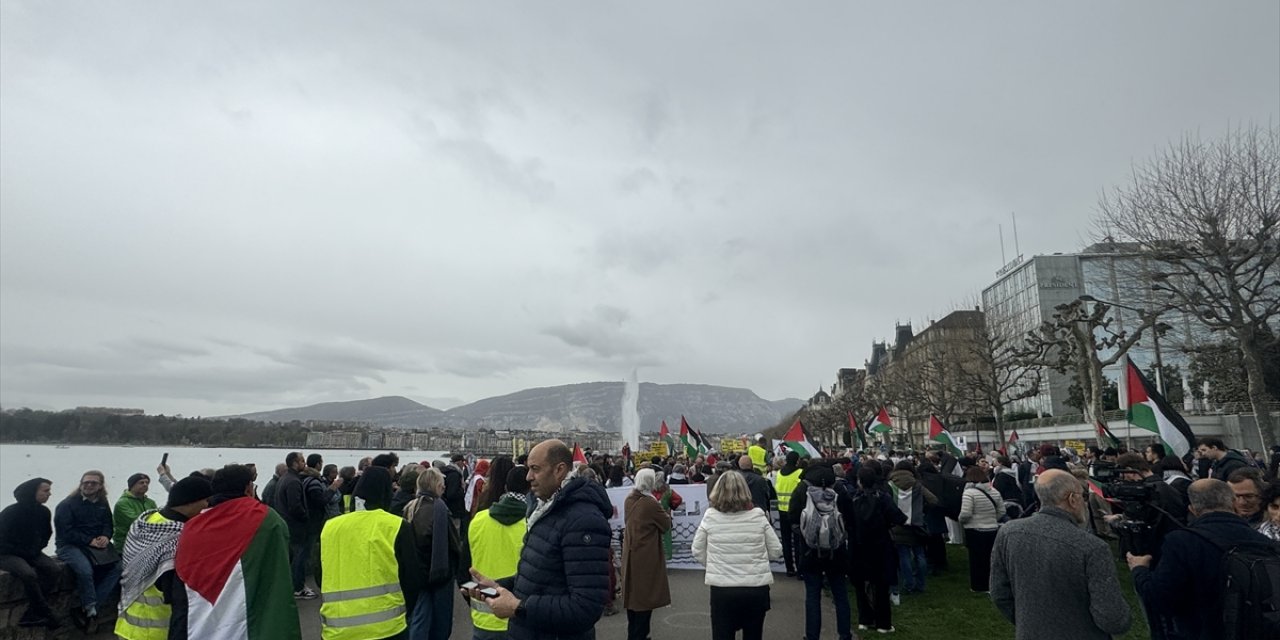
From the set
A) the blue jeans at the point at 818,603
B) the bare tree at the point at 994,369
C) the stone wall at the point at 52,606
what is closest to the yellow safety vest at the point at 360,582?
the blue jeans at the point at 818,603

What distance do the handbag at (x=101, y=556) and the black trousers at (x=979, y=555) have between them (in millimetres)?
11624

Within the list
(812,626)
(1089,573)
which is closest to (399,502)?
(812,626)

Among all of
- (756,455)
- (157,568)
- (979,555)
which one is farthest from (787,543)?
(157,568)

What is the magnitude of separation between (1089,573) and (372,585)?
4537 millimetres

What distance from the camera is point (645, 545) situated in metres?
7.80

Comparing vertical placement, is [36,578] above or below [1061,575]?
below

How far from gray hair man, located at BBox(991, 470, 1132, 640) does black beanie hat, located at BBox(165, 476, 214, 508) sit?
518cm

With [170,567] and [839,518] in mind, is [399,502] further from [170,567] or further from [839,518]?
[839,518]

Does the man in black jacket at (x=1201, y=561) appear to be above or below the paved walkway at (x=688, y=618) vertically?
above

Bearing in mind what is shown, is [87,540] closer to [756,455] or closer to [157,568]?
[157,568]

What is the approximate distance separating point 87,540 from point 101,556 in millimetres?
279

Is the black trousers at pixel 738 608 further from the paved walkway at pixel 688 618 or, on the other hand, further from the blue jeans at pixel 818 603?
the paved walkway at pixel 688 618

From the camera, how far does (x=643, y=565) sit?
25.2 ft

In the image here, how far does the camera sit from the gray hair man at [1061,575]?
164 inches
